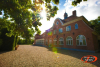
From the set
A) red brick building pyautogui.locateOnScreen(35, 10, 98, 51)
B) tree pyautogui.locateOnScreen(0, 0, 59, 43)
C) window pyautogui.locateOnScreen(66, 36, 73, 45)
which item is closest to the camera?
tree pyautogui.locateOnScreen(0, 0, 59, 43)

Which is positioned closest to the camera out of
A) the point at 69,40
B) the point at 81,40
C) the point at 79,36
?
the point at 81,40

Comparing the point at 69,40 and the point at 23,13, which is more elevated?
the point at 23,13

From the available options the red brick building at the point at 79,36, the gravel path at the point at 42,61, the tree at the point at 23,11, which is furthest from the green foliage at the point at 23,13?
the red brick building at the point at 79,36

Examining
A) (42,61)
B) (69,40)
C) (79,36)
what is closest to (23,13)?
(42,61)

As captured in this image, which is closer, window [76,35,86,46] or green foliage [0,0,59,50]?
green foliage [0,0,59,50]

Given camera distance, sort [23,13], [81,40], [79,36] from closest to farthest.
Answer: [23,13]
[81,40]
[79,36]

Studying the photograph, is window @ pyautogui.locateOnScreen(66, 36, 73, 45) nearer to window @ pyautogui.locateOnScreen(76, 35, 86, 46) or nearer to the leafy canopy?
window @ pyautogui.locateOnScreen(76, 35, 86, 46)

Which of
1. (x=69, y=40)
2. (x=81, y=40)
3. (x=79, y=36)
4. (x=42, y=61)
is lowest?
(x=42, y=61)

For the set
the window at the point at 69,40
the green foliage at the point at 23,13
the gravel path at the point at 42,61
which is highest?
the green foliage at the point at 23,13

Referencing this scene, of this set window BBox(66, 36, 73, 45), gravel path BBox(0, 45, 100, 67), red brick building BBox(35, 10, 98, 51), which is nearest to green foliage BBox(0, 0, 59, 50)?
gravel path BBox(0, 45, 100, 67)

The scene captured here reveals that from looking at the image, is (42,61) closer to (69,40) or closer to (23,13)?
(23,13)

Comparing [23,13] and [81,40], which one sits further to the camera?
[81,40]

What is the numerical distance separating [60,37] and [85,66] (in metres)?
13.7

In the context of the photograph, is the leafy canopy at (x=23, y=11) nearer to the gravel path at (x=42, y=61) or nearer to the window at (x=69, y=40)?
the gravel path at (x=42, y=61)
